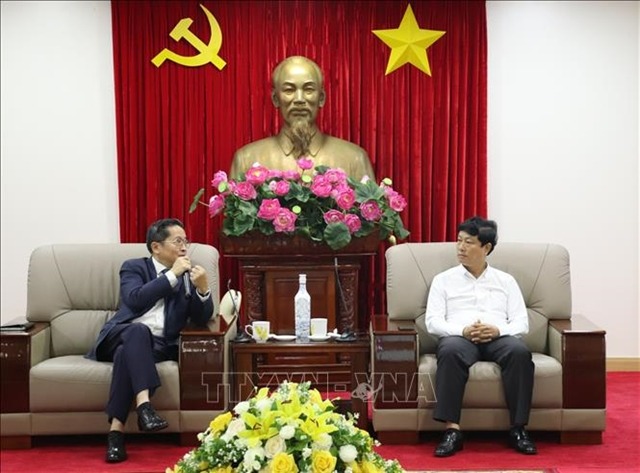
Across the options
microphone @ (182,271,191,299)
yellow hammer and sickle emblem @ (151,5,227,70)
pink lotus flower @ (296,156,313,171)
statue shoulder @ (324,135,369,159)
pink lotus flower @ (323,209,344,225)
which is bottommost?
microphone @ (182,271,191,299)

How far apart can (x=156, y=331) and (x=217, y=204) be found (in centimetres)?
85

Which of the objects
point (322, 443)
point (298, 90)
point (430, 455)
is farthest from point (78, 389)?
point (322, 443)

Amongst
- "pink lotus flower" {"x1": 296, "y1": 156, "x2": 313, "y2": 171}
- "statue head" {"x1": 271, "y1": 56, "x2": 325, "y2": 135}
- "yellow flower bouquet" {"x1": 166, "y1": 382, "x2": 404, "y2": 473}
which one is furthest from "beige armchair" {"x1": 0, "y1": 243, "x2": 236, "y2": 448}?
"yellow flower bouquet" {"x1": 166, "y1": 382, "x2": 404, "y2": 473}

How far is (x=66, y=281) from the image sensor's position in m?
4.55

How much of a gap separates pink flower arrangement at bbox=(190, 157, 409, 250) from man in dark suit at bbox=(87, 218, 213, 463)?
21.3 inches

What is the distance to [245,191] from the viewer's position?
4.79 meters

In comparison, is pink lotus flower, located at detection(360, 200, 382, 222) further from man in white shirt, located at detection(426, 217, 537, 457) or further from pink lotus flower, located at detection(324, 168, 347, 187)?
man in white shirt, located at detection(426, 217, 537, 457)

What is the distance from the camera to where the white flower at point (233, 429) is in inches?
85.4

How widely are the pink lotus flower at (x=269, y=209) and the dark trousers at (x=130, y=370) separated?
93cm

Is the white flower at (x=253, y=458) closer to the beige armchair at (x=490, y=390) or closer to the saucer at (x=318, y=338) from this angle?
the beige armchair at (x=490, y=390)

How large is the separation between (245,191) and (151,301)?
0.88 metres

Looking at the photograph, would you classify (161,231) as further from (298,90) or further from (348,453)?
(348,453)

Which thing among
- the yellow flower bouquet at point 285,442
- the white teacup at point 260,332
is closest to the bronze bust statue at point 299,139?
the white teacup at point 260,332

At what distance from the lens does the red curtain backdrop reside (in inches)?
225
